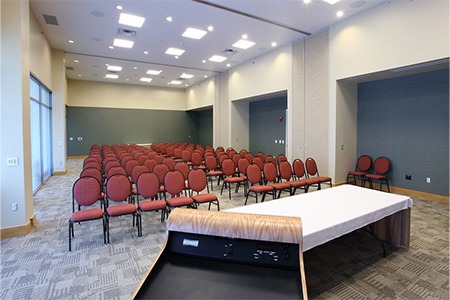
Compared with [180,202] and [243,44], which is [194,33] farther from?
[180,202]

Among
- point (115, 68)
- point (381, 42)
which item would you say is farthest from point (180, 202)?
point (115, 68)

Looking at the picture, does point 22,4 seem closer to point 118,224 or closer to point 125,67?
point 118,224

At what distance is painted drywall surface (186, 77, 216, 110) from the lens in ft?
47.2

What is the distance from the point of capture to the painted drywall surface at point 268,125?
424 inches

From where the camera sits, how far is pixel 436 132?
19.7 ft

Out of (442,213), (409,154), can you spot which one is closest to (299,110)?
(409,154)

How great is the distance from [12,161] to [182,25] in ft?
18.6

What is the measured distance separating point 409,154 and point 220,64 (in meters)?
8.36

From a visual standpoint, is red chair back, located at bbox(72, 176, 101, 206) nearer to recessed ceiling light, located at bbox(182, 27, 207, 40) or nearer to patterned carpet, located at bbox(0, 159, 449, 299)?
patterned carpet, located at bbox(0, 159, 449, 299)

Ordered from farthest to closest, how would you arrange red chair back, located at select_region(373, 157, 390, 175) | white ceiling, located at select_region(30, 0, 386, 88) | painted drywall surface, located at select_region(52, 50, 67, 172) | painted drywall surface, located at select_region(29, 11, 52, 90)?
painted drywall surface, located at select_region(52, 50, 67, 172) → red chair back, located at select_region(373, 157, 390, 175) → painted drywall surface, located at select_region(29, 11, 52, 90) → white ceiling, located at select_region(30, 0, 386, 88)

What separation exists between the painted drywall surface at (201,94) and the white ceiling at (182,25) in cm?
298

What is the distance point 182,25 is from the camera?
752cm

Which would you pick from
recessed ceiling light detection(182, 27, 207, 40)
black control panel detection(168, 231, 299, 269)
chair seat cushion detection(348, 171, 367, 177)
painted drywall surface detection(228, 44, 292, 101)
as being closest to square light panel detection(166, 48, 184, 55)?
recessed ceiling light detection(182, 27, 207, 40)

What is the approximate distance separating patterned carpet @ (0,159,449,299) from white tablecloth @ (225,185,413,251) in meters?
0.67
